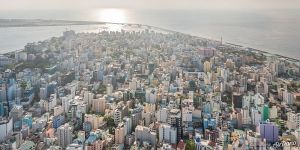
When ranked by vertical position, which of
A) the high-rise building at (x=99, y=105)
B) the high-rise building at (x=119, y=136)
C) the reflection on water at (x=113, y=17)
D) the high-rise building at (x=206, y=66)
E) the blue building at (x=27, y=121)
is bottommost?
the high-rise building at (x=119, y=136)

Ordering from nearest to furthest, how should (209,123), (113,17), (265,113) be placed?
(209,123), (265,113), (113,17)

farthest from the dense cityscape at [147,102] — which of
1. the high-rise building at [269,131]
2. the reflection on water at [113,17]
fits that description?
the reflection on water at [113,17]

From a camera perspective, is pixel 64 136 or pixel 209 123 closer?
pixel 64 136

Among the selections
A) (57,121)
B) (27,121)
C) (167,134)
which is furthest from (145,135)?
(27,121)

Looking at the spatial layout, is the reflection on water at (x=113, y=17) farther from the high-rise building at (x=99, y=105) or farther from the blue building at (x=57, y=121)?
the blue building at (x=57, y=121)

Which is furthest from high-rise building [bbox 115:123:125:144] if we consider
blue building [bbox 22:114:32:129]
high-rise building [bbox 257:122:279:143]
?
high-rise building [bbox 257:122:279:143]

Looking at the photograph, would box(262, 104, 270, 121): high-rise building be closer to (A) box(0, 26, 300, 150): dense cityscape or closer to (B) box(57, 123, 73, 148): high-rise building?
(A) box(0, 26, 300, 150): dense cityscape

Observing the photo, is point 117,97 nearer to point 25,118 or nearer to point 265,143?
point 25,118

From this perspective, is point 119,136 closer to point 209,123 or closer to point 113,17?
point 209,123

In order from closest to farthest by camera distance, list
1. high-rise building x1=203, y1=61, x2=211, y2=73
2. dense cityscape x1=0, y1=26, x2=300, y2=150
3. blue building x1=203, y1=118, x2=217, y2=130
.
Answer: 1. dense cityscape x1=0, y1=26, x2=300, y2=150
2. blue building x1=203, y1=118, x2=217, y2=130
3. high-rise building x1=203, y1=61, x2=211, y2=73
